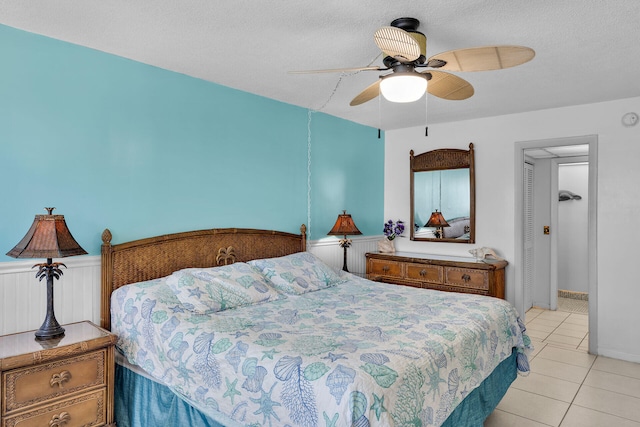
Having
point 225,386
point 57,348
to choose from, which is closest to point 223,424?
point 225,386

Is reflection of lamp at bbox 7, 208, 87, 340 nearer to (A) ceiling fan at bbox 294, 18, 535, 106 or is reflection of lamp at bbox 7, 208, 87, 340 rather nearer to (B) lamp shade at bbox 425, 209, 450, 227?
(A) ceiling fan at bbox 294, 18, 535, 106

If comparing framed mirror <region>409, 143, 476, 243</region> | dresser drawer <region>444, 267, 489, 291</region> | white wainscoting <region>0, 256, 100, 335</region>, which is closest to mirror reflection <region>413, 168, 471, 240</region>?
framed mirror <region>409, 143, 476, 243</region>

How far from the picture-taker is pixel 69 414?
213 cm

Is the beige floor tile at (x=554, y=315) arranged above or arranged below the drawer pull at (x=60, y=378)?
below

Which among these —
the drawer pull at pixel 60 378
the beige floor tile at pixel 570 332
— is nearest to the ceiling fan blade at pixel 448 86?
the drawer pull at pixel 60 378

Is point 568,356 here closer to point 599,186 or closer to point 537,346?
point 537,346

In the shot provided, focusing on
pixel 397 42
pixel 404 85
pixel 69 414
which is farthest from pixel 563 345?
pixel 69 414

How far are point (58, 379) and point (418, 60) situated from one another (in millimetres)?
2540

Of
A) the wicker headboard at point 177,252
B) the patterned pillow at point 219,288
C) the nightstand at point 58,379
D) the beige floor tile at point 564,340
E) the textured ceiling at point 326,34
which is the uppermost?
the textured ceiling at point 326,34

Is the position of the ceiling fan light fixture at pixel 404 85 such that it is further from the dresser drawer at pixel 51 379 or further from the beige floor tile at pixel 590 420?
the beige floor tile at pixel 590 420

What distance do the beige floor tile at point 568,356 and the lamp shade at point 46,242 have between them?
4112mm

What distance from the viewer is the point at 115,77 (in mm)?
2807

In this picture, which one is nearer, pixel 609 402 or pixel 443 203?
pixel 609 402

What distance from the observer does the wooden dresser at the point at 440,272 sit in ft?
13.3
